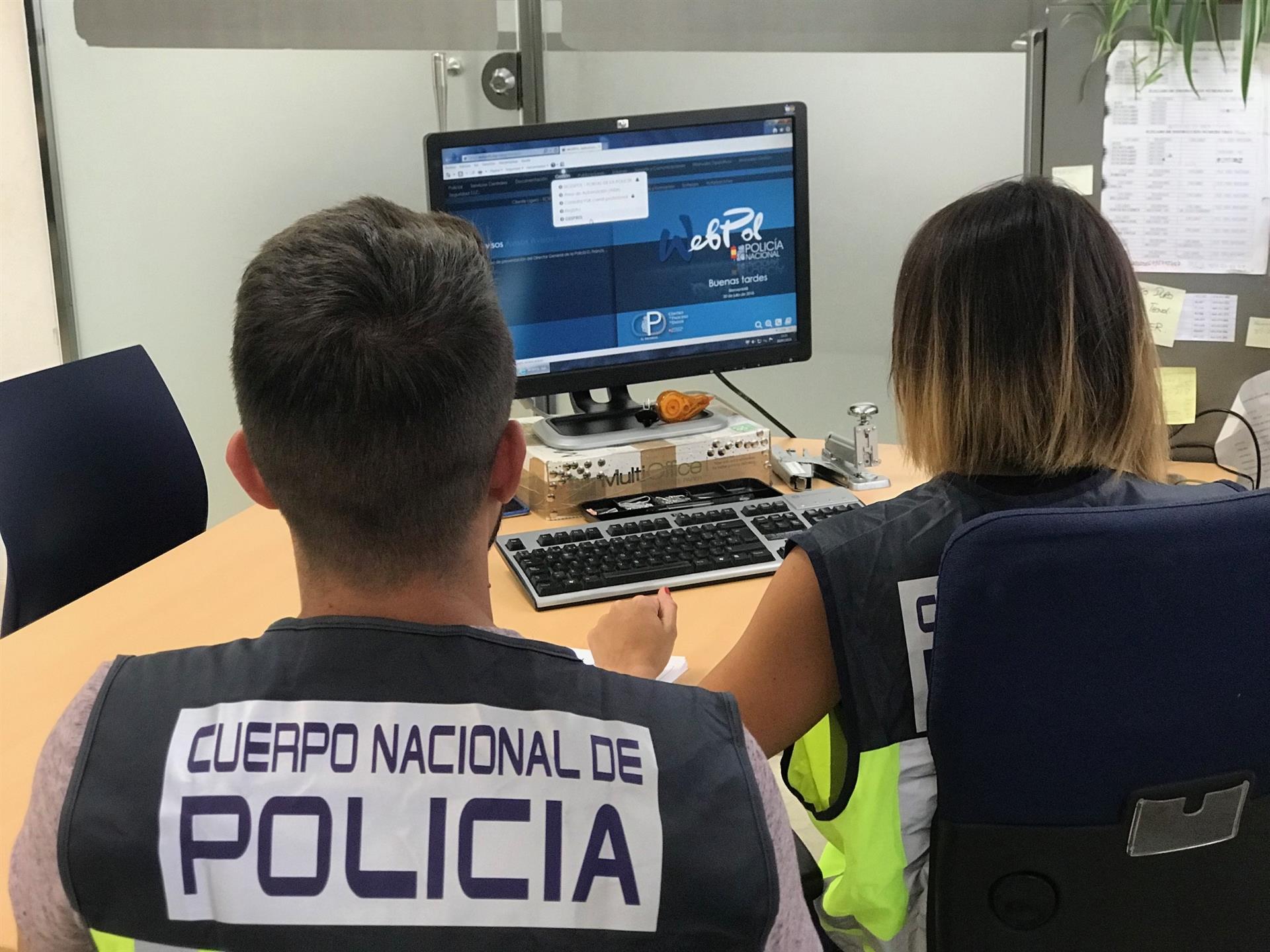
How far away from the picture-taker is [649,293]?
6.54 feet

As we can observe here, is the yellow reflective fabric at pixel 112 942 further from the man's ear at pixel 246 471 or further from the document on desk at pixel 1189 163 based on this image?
the document on desk at pixel 1189 163

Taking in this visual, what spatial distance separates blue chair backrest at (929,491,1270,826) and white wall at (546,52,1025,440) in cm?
190

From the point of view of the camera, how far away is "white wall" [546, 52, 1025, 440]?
2.87 m

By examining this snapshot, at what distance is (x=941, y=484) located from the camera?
1193mm

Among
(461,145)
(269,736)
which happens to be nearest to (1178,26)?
(461,145)

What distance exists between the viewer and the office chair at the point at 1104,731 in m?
0.97

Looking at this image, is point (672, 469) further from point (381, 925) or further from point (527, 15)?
point (527, 15)

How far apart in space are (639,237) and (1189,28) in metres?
0.89

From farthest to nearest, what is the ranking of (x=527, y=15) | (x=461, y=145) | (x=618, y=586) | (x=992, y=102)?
(x=527, y=15) → (x=992, y=102) → (x=461, y=145) → (x=618, y=586)

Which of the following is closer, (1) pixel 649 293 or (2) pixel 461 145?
(2) pixel 461 145

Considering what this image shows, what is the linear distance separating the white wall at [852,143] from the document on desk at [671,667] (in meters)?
1.48

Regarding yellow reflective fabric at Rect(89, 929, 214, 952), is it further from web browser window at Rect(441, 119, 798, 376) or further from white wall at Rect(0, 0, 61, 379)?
white wall at Rect(0, 0, 61, 379)

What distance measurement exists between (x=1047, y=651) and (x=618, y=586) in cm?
70

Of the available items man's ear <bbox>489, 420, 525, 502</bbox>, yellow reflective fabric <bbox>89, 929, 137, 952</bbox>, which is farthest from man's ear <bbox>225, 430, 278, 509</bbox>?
yellow reflective fabric <bbox>89, 929, 137, 952</bbox>
